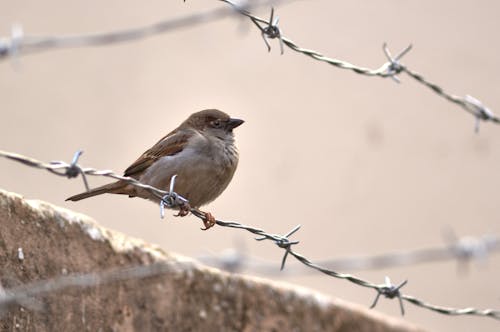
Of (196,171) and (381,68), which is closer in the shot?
(381,68)

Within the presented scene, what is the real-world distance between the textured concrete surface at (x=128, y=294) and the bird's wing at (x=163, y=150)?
1.60 feet

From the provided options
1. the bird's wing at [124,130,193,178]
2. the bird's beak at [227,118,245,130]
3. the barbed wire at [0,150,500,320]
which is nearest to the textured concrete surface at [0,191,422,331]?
the bird's wing at [124,130,193,178]

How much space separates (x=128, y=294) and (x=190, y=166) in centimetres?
74

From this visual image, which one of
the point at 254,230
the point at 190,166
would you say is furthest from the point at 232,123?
the point at 254,230

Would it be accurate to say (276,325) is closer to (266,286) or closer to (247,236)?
(266,286)

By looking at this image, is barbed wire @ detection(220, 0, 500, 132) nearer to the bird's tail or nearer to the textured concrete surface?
the textured concrete surface

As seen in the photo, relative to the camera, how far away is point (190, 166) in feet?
18.2

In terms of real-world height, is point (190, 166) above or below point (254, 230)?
above

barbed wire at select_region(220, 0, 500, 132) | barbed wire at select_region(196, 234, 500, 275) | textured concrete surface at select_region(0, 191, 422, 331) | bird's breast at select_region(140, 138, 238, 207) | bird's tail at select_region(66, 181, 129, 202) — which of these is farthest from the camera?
bird's tail at select_region(66, 181, 129, 202)

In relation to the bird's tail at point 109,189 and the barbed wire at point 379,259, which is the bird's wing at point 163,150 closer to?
the bird's tail at point 109,189

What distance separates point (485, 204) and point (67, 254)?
5.00 m

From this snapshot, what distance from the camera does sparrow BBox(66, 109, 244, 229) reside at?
5535mm

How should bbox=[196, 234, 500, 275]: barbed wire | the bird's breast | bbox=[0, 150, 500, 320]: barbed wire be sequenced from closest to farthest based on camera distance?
1. bbox=[196, 234, 500, 275]: barbed wire
2. bbox=[0, 150, 500, 320]: barbed wire
3. the bird's breast

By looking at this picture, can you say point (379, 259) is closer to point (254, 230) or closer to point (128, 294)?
point (254, 230)
